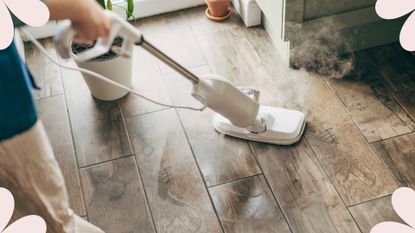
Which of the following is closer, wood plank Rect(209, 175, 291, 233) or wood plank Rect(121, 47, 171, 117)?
wood plank Rect(209, 175, 291, 233)

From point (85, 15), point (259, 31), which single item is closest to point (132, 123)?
point (259, 31)

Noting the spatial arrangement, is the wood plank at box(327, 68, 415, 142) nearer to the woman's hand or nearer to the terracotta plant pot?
the terracotta plant pot

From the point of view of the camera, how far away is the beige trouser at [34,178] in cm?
95

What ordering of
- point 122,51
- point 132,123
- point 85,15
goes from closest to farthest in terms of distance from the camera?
1. point 85,15
2. point 122,51
3. point 132,123

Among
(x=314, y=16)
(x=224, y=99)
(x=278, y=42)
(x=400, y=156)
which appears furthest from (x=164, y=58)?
(x=278, y=42)

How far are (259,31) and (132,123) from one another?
670mm

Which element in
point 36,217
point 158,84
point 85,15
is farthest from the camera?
point 158,84

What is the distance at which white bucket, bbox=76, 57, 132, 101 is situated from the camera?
167 cm

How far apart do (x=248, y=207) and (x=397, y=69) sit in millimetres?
772

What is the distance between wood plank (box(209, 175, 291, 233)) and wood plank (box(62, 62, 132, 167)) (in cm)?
35

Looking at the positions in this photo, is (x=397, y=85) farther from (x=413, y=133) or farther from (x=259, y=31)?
(x=259, y=31)

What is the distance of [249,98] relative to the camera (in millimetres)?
1443

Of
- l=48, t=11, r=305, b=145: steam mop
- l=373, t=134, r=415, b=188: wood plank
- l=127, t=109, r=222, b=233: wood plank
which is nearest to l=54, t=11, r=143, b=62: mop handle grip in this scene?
l=48, t=11, r=305, b=145: steam mop

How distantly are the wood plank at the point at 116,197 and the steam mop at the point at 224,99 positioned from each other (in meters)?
0.32
